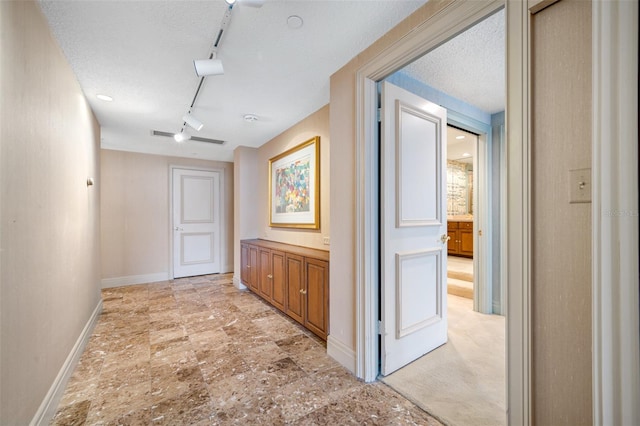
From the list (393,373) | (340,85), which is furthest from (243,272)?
(340,85)

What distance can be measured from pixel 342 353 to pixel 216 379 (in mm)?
932

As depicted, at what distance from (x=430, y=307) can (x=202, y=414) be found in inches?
70.7

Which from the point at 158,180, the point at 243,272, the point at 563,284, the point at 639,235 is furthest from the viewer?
the point at 158,180

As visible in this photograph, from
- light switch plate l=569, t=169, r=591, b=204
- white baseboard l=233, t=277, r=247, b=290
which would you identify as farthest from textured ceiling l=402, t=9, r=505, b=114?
white baseboard l=233, t=277, r=247, b=290

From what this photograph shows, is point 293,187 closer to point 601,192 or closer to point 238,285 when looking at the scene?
point 238,285

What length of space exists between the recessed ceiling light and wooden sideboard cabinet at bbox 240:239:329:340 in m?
1.72

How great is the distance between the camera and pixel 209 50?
6.03 ft

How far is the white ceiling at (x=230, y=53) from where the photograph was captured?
4.89 ft

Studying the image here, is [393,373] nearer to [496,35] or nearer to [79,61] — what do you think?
[496,35]

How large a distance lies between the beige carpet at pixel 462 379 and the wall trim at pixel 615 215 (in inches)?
36.6

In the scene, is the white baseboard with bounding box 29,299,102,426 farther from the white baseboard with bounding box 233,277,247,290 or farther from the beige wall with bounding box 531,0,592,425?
the beige wall with bounding box 531,0,592,425

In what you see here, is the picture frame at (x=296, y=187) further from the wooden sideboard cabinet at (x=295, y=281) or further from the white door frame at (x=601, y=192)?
the white door frame at (x=601, y=192)

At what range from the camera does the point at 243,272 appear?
4.12 m

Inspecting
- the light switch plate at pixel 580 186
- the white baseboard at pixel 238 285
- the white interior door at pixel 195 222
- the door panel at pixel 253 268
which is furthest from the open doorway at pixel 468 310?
the white interior door at pixel 195 222
